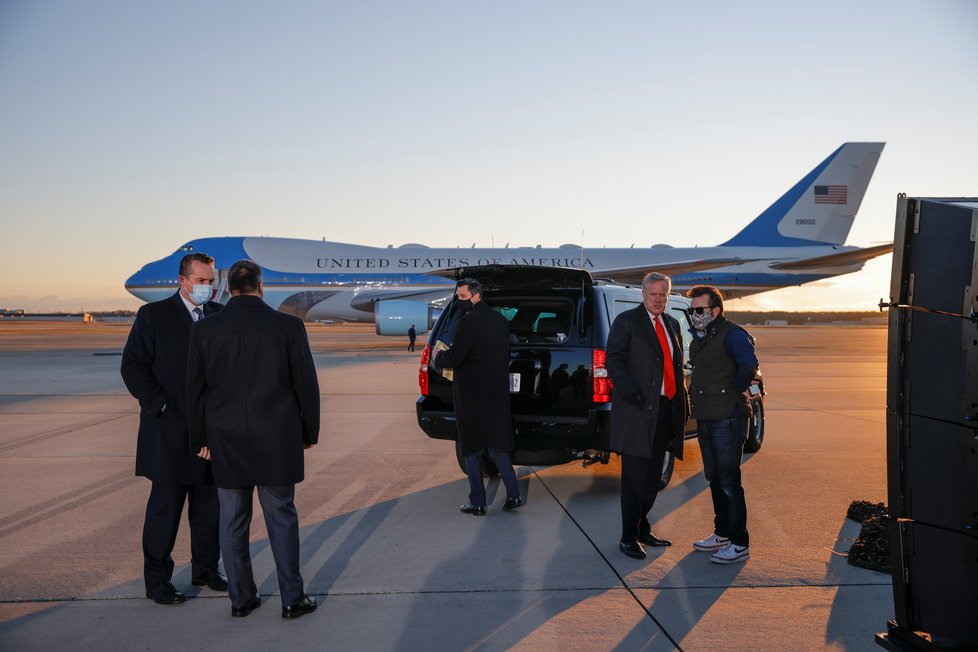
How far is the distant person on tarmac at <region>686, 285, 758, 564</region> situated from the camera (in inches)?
189

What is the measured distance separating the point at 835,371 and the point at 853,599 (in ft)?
51.5

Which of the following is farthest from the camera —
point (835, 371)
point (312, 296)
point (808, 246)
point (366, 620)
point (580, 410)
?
point (808, 246)

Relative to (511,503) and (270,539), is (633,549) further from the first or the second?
(270,539)

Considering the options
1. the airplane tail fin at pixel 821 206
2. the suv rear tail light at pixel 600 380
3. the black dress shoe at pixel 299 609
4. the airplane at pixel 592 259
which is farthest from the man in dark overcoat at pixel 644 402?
the airplane tail fin at pixel 821 206

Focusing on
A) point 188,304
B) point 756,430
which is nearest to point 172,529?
point 188,304

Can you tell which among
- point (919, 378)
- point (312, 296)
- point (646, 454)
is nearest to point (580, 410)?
point (646, 454)

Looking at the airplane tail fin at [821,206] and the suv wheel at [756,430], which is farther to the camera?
the airplane tail fin at [821,206]

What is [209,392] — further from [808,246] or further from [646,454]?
[808,246]

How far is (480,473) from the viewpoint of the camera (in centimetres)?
580

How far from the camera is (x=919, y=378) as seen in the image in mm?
2811

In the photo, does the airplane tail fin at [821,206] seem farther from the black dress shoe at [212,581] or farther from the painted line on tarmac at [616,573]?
the black dress shoe at [212,581]

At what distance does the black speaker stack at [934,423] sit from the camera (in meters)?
2.66

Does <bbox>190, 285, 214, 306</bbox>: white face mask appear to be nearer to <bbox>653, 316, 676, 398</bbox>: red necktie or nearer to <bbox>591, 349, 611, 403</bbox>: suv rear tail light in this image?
<bbox>653, 316, 676, 398</bbox>: red necktie

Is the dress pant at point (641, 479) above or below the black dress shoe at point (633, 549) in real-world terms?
above
